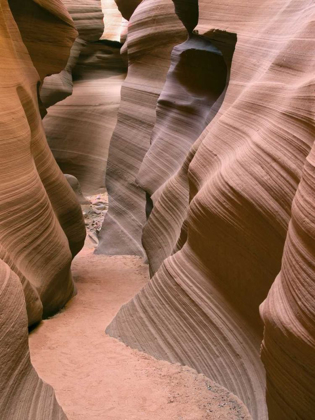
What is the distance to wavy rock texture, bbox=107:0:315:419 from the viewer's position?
2369 mm

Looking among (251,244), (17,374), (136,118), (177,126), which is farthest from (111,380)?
(136,118)

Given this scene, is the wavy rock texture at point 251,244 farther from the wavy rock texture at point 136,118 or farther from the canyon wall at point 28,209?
the wavy rock texture at point 136,118

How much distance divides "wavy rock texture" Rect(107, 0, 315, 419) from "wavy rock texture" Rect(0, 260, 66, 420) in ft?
3.42

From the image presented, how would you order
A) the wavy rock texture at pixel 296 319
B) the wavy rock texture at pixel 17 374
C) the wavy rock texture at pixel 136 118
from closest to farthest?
the wavy rock texture at pixel 296 319 < the wavy rock texture at pixel 17 374 < the wavy rock texture at pixel 136 118

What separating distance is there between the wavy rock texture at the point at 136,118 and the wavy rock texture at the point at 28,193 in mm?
1614

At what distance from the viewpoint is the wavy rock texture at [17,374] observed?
2531 millimetres

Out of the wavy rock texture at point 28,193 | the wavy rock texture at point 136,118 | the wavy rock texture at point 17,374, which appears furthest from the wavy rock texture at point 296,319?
the wavy rock texture at point 136,118

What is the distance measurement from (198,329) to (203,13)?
2959mm

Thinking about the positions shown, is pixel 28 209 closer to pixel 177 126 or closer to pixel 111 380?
pixel 111 380

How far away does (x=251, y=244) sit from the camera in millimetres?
3248

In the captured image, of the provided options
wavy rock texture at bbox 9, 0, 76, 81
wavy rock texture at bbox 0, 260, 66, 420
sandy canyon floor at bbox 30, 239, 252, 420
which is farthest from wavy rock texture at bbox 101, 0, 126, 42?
wavy rock texture at bbox 0, 260, 66, 420

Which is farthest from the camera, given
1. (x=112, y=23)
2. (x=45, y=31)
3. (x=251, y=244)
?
(x=112, y=23)

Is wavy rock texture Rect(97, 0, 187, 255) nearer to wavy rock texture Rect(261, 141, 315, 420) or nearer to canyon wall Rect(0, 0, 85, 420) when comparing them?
canyon wall Rect(0, 0, 85, 420)

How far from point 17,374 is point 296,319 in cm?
127
